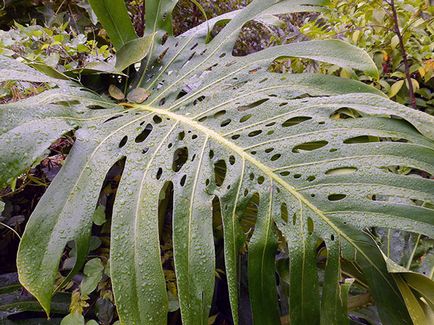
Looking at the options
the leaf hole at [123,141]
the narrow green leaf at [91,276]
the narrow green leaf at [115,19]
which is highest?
the narrow green leaf at [115,19]

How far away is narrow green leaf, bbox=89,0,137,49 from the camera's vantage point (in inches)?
45.8

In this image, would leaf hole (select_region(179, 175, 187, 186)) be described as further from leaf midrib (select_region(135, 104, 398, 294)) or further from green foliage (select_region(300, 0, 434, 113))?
green foliage (select_region(300, 0, 434, 113))

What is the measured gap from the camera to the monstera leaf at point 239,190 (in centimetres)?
66

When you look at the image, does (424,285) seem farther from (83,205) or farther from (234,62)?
(234,62)

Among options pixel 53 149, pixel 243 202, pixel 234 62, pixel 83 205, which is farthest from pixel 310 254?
pixel 53 149

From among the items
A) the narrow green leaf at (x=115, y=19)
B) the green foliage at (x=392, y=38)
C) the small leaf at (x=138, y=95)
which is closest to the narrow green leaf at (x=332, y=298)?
the small leaf at (x=138, y=95)

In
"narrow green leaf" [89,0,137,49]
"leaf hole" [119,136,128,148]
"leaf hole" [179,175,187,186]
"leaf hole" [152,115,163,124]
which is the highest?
"narrow green leaf" [89,0,137,49]

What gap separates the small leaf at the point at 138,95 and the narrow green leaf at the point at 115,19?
0.53ft

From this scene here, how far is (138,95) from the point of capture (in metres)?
1.14

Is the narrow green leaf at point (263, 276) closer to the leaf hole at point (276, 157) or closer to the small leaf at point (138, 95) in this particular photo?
the leaf hole at point (276, 157)

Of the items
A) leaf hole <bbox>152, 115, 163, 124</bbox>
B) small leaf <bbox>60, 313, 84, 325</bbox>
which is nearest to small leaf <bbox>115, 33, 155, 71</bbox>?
leaf hole <bbox>152, 115, 163, 124</bbox>

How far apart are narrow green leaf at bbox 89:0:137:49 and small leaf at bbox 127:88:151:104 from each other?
0.53 feet

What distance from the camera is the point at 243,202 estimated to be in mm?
740

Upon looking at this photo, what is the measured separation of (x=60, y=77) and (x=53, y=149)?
0.62 ft
